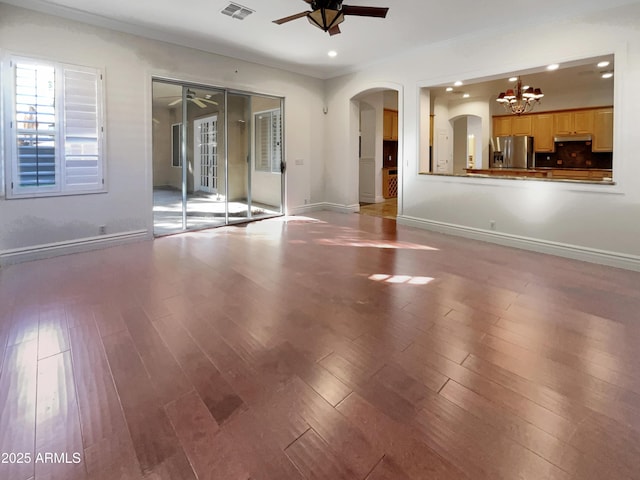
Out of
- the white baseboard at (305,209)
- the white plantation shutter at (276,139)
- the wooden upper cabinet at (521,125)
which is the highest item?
the wooden upper cabinet at (521,125)

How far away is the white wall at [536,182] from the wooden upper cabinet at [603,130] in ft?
16.5

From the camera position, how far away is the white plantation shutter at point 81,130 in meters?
4.64

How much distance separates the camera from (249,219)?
23.4ft

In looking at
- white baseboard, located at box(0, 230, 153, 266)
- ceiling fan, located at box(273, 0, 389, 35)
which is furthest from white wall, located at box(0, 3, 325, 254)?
ceiling fan, located at box(273, 0, 389, 35)

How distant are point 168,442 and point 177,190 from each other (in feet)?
16.8

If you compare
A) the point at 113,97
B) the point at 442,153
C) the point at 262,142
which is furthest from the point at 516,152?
the point at 113,97

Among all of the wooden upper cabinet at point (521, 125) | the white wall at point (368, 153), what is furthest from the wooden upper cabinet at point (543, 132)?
the white wall at point (368, 153)

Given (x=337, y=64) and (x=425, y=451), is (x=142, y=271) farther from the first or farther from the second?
(x=337, y=64)

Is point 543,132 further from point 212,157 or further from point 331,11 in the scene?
point 212,157

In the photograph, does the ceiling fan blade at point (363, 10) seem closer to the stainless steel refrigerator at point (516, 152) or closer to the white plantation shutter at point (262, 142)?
the white plantation shutter at point (262, 142)

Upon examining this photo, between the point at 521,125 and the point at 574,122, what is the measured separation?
3.92 feet

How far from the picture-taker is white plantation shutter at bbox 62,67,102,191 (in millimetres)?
4637

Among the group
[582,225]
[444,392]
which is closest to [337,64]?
[582,225]

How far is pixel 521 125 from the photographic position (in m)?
9.66
